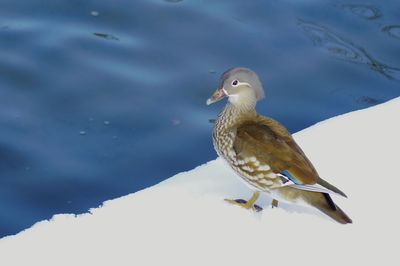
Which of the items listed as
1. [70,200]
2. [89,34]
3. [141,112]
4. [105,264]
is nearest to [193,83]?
[141,112]

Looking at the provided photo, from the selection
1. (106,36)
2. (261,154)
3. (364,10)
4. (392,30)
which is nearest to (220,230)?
(261,154)

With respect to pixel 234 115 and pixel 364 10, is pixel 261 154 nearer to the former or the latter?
pixel 234 115

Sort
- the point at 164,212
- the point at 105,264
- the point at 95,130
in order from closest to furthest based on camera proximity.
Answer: the point at 105,264, the point at 164,212, the point at 95,130

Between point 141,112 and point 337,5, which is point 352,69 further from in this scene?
point 141,112

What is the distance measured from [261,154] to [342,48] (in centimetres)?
339

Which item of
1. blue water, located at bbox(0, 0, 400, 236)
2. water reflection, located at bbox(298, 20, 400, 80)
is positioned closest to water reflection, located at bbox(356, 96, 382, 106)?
blue water, located at bbox(0, 0, 400, 236)

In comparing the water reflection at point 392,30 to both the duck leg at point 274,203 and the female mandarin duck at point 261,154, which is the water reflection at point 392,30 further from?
the duck leg at point 274,203

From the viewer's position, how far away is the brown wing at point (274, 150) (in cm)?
438

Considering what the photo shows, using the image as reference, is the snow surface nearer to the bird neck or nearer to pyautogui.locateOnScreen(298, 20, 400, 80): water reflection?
the bird neck

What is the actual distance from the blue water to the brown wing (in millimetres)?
1506

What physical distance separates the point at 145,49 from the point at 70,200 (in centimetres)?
208

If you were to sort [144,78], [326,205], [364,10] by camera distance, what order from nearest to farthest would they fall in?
[326,205], [144,78], [364,10]

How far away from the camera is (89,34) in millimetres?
7566

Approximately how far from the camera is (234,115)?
486 cm
